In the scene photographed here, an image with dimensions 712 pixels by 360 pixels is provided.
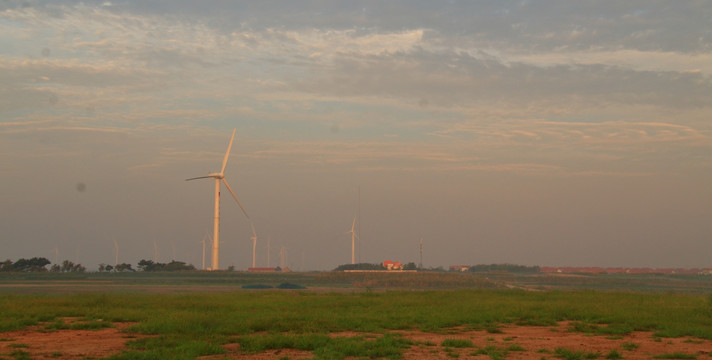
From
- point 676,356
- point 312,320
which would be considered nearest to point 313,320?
→ point 312,320

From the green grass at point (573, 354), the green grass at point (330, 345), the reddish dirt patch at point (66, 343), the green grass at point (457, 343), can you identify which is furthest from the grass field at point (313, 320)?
the green grass at point (573, 354)

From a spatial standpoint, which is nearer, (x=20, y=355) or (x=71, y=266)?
(x=20, y=355)

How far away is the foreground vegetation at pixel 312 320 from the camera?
842 inches

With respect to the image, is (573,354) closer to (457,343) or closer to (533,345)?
(533,345)

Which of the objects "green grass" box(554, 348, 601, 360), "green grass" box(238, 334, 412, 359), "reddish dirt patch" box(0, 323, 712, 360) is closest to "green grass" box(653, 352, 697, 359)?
"reddish dirt patch" box(0, 323, 712, 360)

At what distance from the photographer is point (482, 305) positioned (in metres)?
37.0

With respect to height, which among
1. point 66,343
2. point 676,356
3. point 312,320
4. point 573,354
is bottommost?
point 676,356

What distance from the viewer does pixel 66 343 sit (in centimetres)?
2234

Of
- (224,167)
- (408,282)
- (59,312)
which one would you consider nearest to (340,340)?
(59,312)

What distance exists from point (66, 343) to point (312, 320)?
9.86 metres

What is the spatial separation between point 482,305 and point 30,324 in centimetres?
2261

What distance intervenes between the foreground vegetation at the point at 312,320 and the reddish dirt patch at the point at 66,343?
2.63 feet

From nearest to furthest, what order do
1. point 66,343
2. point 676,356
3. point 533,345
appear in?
point 676,356 → point 66,343 → point 533,345

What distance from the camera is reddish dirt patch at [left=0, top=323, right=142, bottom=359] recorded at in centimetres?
2003
